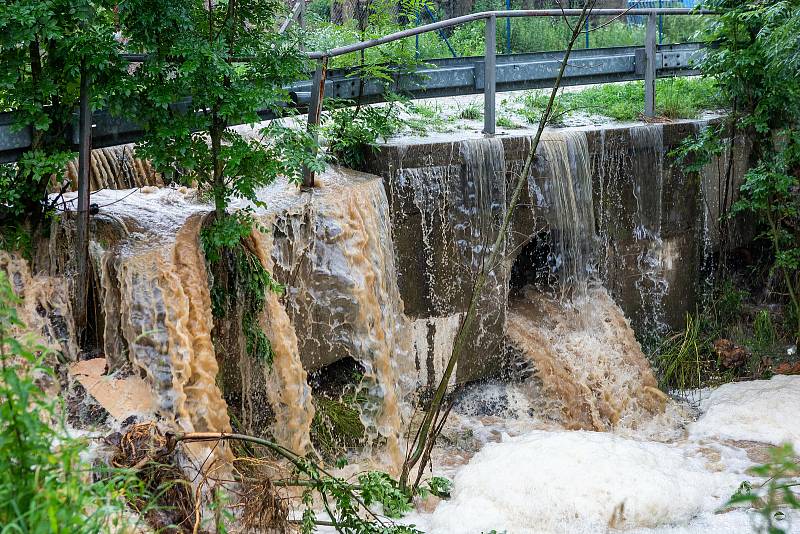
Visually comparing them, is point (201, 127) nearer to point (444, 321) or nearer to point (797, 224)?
point (444, 321)

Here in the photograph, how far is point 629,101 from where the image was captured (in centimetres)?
1025

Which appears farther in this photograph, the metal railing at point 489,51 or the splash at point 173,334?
the metal railing at point 489,51

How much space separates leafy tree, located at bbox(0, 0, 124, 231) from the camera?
205 inches

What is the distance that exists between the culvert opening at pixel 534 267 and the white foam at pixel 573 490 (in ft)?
7.15

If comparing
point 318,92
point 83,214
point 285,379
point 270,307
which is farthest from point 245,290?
point 318,92

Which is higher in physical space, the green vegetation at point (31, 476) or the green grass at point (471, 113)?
the green grass at point (471, 113)

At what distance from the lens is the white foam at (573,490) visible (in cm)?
599

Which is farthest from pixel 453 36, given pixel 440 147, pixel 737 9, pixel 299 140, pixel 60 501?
pixel 60 501

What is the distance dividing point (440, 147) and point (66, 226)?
10.5 ft

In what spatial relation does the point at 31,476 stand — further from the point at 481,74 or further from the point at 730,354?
the point at 730,354

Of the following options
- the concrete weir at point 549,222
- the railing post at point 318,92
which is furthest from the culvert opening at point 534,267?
the railing post at point 318,92

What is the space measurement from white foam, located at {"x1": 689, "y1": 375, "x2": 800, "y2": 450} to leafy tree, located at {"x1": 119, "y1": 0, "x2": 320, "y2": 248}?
14.7 ft

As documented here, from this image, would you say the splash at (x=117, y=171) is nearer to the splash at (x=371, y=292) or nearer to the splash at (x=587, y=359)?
the splash at (x=371, y=292)

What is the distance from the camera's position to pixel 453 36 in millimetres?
14977
